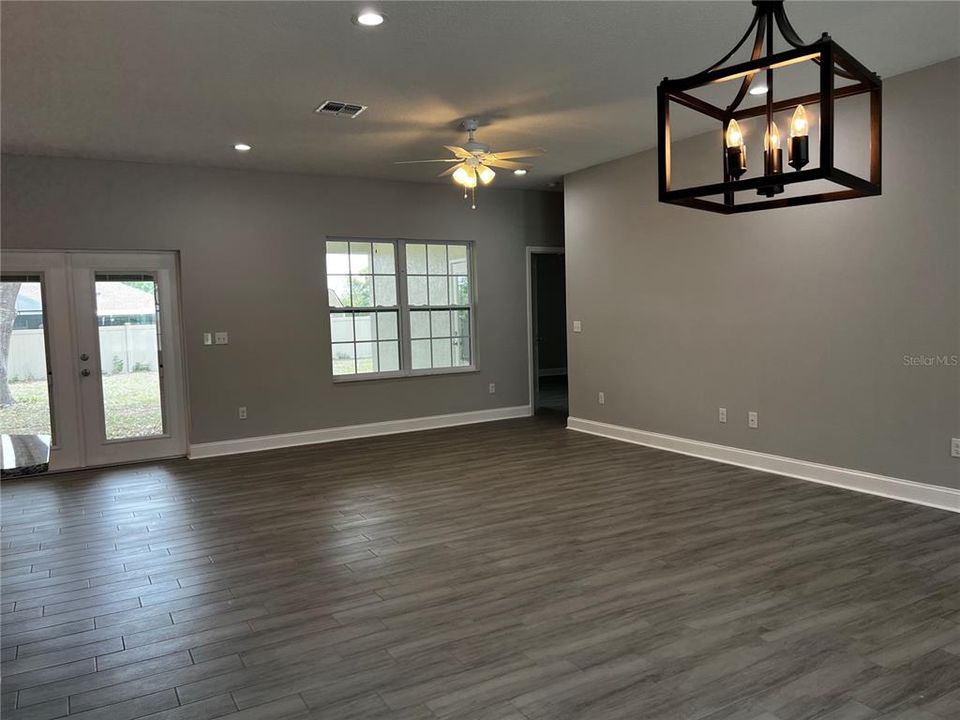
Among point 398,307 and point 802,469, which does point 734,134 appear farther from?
point 398,307

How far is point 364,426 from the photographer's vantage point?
7156mm

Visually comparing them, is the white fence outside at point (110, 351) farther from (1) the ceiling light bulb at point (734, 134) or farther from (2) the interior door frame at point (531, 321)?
(1) the ceiling light bulb at point (734, 134)

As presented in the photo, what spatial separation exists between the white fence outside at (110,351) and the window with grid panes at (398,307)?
178cm

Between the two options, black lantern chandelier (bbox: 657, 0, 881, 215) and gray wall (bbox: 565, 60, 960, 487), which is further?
gray wall (bbox: 565, 60, 960, 487)

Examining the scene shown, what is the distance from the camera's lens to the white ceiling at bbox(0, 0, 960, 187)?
10.4 feet

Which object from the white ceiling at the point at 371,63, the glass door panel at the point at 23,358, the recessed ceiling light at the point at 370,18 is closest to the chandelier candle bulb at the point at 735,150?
the white ceiling at the point at 371,63

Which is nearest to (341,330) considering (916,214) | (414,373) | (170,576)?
(414,373)

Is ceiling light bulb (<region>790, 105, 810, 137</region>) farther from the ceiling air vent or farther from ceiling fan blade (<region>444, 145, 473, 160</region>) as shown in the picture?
the ceiling air vent

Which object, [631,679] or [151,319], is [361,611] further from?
[151,319]

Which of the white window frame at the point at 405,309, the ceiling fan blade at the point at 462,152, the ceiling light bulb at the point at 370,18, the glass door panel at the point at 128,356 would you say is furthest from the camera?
the white window frame at the point at 405,309

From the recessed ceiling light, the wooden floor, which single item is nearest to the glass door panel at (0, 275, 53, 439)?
the wooden floor

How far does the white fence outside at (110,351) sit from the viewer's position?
575 centimetres

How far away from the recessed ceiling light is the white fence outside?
13.7ft

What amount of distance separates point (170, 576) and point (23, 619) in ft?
2.10
